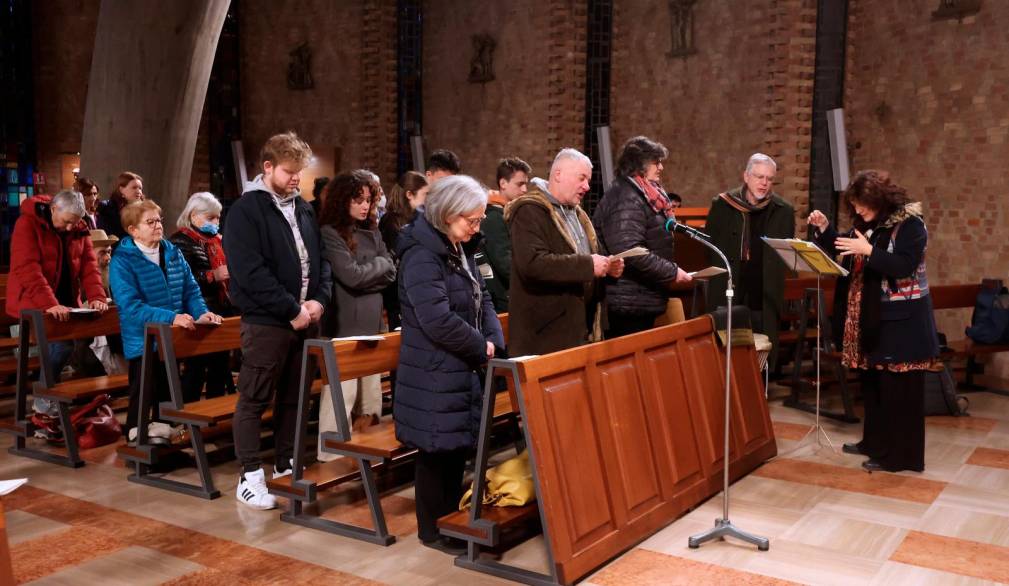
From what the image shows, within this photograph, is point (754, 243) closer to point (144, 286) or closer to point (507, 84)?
point (144, 286)

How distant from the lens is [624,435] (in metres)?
4.15

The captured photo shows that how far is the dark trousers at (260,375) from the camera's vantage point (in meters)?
4.57

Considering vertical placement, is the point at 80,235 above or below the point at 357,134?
below

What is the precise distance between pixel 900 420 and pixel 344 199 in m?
3.44

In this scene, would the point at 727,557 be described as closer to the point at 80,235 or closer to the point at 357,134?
the point at 80,235

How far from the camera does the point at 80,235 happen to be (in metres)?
6.21

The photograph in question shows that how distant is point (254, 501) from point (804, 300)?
14.7 ft

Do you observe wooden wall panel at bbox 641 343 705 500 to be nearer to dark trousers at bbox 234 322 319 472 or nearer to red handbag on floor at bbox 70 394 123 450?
dark trousers at bbox 234 322 319 472

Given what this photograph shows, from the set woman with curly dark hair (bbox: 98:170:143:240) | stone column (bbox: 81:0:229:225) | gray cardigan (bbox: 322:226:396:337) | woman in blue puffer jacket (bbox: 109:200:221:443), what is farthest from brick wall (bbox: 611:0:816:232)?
woman in blue puffer jacket (bbox: 109:200:221:443)

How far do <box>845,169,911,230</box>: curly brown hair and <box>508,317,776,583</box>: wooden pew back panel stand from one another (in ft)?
3.99

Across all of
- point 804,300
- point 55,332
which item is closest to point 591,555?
point 55,332

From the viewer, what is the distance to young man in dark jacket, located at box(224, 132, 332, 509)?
14.6 feet

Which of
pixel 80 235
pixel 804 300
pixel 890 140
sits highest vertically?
pixel 890 140

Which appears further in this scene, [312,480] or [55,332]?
[55,332]
